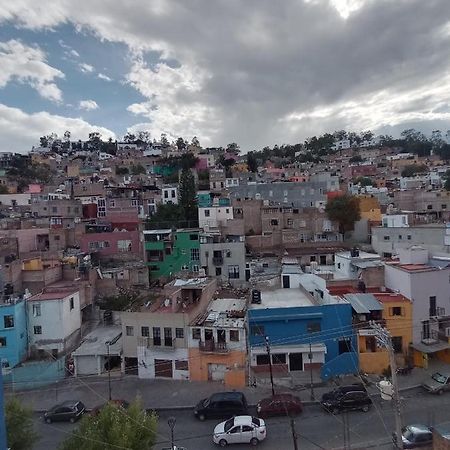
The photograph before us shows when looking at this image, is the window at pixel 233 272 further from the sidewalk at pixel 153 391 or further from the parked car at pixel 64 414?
the parked car at pixel 64 414

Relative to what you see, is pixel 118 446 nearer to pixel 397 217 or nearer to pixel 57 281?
pixel 57 281

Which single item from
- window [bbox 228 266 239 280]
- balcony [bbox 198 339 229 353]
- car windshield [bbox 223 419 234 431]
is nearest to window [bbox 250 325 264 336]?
balcony [bbox 198 339 229 353]

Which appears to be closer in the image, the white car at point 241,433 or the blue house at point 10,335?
the white car at point 241,433

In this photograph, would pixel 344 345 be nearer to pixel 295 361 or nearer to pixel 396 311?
pixel 295 361

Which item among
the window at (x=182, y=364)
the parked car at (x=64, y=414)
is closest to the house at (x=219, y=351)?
the window at (x=182, y=364)

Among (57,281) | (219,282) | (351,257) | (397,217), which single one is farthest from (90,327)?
(397,217)
